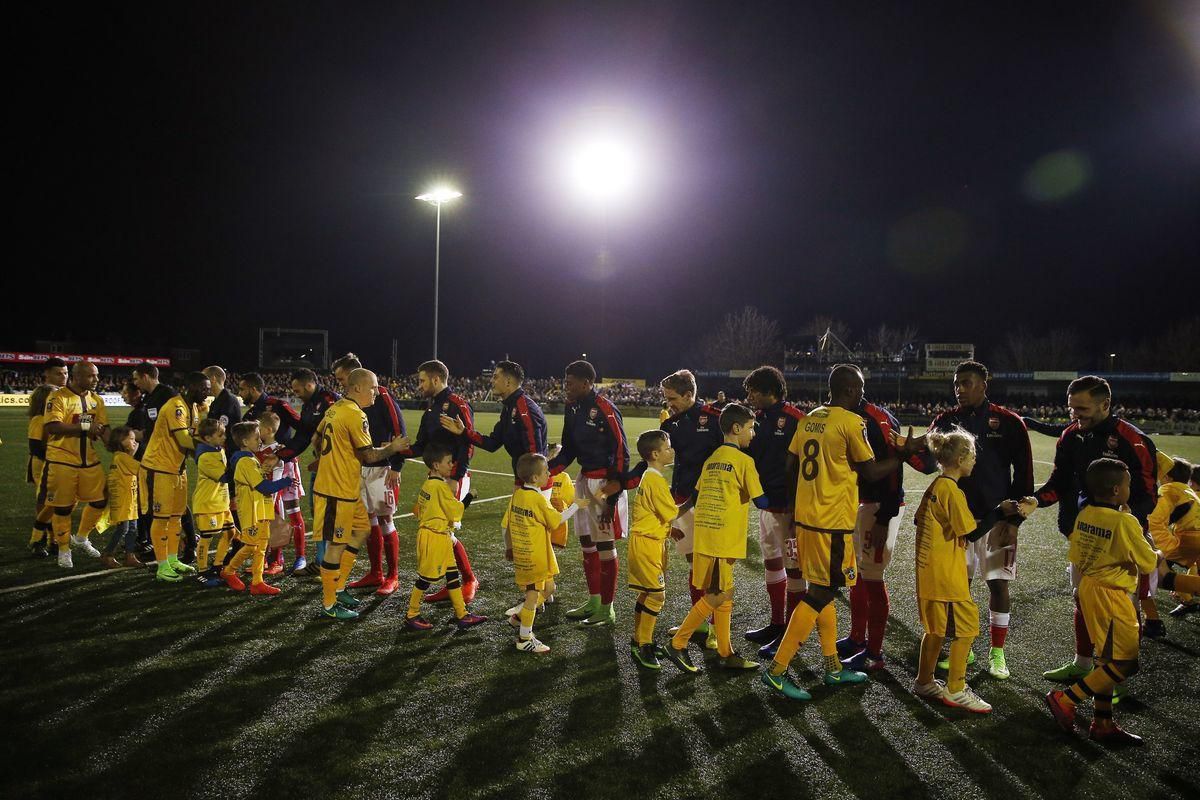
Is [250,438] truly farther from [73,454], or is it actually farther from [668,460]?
[668,460]

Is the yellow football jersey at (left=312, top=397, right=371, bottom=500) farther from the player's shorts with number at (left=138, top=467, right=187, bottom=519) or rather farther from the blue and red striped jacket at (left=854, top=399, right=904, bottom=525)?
the blue and red striped jacket at (left=854, top=399, right=904, bottom=525)

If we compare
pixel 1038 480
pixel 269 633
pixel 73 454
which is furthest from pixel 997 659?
pixel 1038 480

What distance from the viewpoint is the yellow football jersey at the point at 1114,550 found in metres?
3.86

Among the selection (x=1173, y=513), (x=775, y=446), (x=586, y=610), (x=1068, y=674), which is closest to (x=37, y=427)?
(x=586, y=610)

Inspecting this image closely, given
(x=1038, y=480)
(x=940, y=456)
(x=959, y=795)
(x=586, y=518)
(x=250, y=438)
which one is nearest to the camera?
(x=959, y=795)

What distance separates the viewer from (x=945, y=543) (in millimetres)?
4246

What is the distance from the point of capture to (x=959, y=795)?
3295 mm

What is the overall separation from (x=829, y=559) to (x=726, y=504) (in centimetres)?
73

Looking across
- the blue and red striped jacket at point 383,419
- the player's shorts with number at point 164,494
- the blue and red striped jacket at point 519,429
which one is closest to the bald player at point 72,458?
the player's shorts with number at point 164,494

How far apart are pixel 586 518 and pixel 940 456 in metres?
2.97

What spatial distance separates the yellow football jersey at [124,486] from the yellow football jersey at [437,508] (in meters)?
3.93

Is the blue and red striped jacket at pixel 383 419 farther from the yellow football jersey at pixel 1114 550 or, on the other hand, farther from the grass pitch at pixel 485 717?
the yellow football jersey at pixel 1114 550

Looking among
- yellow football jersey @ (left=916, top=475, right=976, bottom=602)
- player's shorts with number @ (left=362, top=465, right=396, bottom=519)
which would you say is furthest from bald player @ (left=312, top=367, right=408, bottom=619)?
yellow football jersey @ (left=916, top=475, right=976, bottom=602)

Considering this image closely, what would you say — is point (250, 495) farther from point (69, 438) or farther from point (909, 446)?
point (909, 446)
